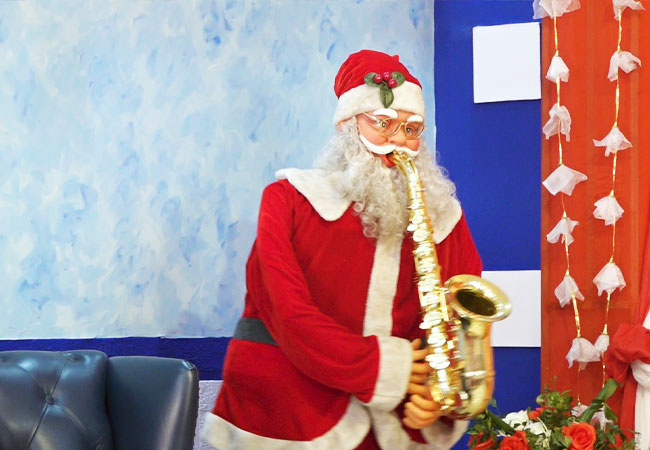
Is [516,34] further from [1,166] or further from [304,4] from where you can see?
[1,166]

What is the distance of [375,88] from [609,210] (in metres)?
1.20

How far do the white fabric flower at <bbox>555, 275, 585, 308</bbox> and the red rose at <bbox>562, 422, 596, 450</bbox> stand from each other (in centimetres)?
80

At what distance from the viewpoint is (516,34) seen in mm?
3562

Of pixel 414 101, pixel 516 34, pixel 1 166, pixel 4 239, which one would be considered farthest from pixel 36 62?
pixel 516 34

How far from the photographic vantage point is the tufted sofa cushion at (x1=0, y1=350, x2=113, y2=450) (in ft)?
7.64

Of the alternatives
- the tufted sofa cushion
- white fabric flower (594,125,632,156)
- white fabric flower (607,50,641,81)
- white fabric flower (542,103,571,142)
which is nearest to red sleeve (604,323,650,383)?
white fabric flower (594,125,632,156)

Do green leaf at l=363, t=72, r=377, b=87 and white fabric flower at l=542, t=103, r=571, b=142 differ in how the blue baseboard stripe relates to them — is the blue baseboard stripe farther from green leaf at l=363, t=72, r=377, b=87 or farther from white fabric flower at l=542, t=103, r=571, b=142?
white fabric flower at l=542, t=103, r=571, b=142

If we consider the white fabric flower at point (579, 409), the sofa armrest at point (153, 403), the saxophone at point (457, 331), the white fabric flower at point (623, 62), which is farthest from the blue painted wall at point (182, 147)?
the saxophone at point (457, 331)

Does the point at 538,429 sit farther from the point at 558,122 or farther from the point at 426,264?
the point at 558,122

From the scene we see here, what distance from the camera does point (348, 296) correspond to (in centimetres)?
238

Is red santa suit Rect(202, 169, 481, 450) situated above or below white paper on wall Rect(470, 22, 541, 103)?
below

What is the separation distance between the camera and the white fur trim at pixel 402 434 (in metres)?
2.29

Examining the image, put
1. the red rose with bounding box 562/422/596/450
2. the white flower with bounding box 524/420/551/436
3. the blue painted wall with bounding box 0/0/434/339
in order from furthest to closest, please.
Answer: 1. the blue painted wall with bounding box 0/0/434/339
2. the white flower with bounding box 524/420/551/436
3. the red rose with bounding box 562/422/596/450

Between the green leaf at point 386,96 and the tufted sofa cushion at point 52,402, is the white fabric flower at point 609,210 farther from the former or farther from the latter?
the tufted sofa cushion at point 52,402
